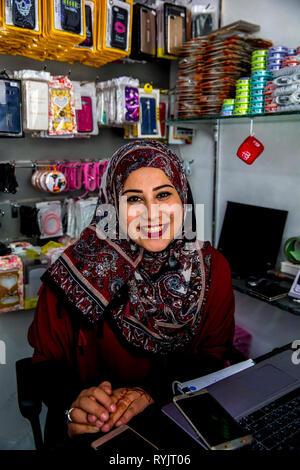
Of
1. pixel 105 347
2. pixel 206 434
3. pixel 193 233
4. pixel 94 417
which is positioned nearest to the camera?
pixel 206 434

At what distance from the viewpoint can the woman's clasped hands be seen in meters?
0.99

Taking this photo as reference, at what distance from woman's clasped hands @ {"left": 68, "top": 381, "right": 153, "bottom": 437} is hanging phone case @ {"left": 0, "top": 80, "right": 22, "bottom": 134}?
1.29m

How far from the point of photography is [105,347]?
1.38 meters

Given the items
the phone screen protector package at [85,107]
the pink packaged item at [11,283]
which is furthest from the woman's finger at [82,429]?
the phone screen protector package at [85,107]

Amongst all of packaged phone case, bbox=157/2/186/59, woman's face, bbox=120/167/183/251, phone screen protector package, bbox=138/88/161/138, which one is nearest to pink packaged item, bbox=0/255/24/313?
woman's face, bbox=120/167/183/251

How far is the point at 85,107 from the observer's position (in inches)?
84.2

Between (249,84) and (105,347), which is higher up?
(249,84)

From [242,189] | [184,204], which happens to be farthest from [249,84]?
[184,204]

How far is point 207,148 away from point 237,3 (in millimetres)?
784

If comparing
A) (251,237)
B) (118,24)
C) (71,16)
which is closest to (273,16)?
(118,24)

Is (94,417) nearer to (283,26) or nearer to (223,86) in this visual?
(223,86)

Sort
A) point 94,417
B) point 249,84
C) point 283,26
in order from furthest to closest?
1. point 283,26
2. point 249,84
3. point 94,417

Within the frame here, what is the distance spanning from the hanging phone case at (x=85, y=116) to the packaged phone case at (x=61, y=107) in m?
0.09

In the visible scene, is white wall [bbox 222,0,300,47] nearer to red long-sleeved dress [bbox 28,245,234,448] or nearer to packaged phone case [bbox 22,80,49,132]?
packaged phone case [bbox 22,80,49,132]
